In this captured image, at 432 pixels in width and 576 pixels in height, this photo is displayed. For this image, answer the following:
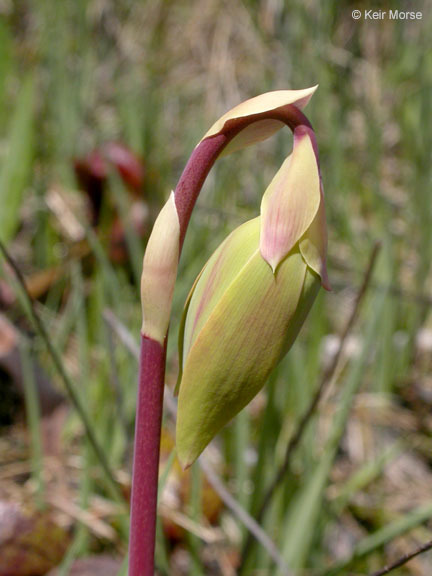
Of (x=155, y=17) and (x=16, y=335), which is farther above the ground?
(x=155, y=17)

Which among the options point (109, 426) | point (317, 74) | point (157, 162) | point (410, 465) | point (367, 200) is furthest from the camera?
point (367, 200)

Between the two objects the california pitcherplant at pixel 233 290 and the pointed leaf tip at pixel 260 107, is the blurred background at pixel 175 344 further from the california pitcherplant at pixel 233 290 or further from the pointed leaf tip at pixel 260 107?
the pointed leaf tip at pixel 260 107

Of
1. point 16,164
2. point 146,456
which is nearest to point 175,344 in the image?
point 146,456

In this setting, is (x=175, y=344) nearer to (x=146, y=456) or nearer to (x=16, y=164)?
(x=146, y=456)

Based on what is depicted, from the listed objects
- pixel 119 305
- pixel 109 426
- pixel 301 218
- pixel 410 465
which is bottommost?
pixel 410 465

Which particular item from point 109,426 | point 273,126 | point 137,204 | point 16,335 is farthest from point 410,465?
point 273,126

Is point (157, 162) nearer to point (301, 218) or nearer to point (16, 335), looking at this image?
point (16, 335)

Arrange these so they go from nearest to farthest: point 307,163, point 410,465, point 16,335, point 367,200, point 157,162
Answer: point 307,163
point 16,335
point 410,465
point 157,162
point 367,200
